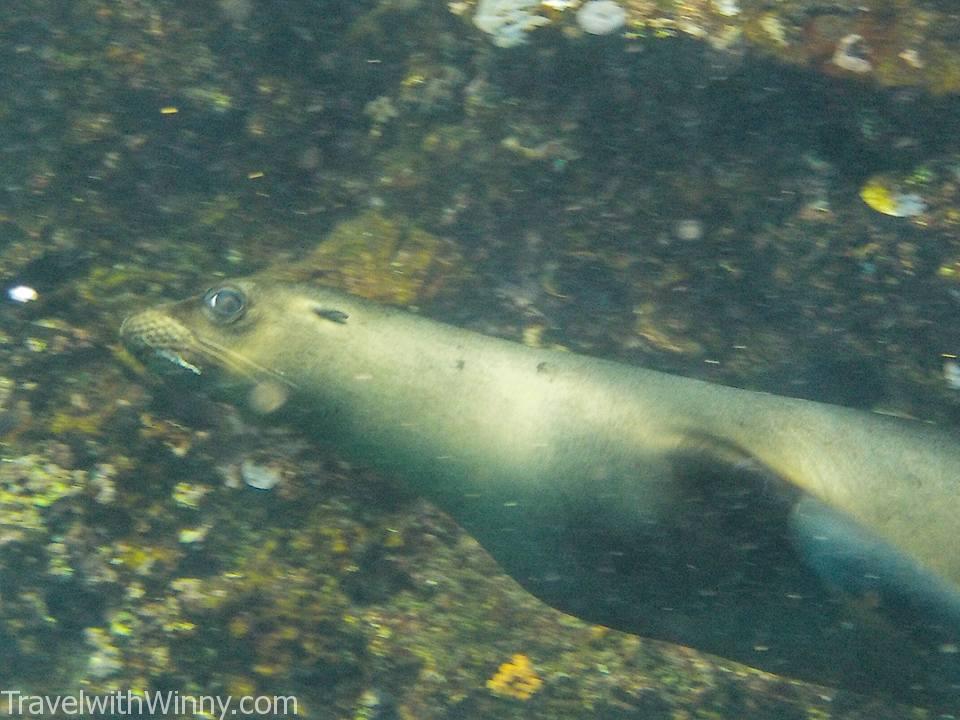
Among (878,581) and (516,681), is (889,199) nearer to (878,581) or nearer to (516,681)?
(878,581)

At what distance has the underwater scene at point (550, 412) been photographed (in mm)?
2379

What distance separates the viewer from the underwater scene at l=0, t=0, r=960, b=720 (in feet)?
7.80

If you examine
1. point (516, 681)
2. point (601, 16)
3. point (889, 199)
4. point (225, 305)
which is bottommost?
point (516, 681)

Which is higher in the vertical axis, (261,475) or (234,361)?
(234,361)

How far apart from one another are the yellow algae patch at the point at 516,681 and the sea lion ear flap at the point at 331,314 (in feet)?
3.93

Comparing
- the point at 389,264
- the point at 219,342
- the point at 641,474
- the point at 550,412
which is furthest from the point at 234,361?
the point at 641,474

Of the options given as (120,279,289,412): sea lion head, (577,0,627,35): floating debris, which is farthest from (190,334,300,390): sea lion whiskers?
(577,0,627,35): floating debris

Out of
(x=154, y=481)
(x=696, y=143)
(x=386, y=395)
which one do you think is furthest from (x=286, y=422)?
(x=696, y=143)

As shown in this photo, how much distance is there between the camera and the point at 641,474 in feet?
7.93

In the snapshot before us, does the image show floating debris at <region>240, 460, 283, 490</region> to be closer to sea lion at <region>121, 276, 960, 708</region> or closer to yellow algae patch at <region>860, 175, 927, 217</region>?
sea lion at <region>121, 276, 960, 708</region>

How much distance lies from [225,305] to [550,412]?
107cm

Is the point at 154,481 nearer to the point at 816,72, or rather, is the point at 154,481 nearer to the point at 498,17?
the point at 498,17

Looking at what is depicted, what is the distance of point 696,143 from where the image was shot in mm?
2590

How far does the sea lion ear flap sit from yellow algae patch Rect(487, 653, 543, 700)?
1199mm
